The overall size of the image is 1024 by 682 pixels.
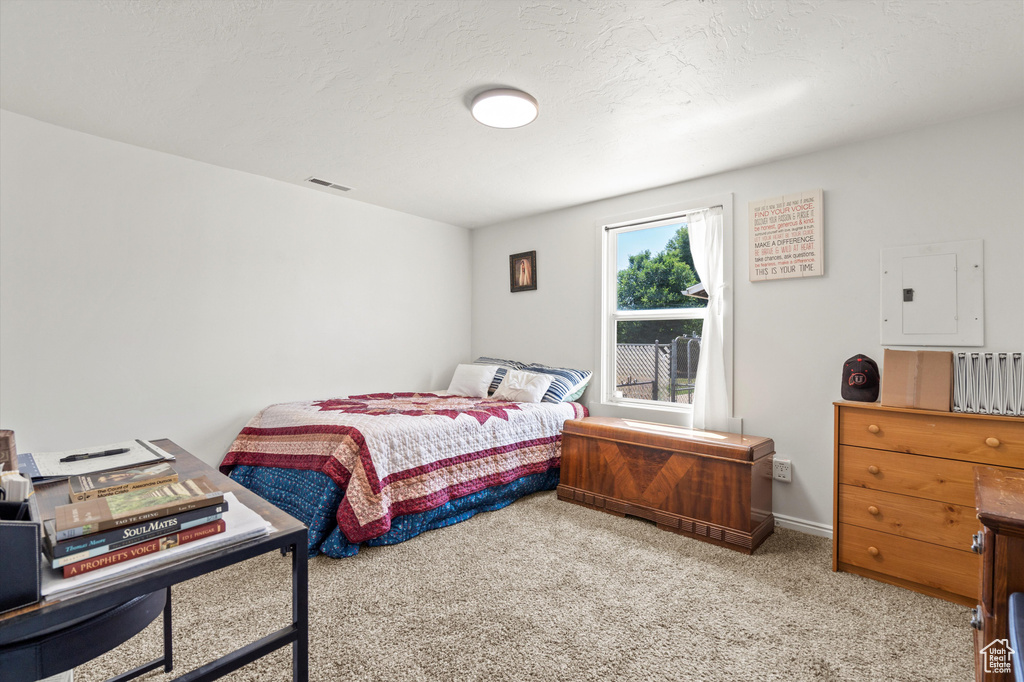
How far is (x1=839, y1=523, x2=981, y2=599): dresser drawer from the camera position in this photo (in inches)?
78.7

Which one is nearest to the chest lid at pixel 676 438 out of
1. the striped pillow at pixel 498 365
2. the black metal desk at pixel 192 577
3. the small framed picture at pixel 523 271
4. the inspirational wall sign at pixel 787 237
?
the striped pillow at pixel 498 365

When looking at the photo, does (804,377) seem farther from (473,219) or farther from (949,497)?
(473,219)

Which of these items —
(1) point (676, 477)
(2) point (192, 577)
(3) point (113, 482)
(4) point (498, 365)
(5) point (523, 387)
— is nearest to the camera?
(2) point (192, 577)

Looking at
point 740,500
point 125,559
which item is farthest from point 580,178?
point 125,559

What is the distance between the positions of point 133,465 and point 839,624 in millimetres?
2518

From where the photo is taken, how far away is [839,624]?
188cm

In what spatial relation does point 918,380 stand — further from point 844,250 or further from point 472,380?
point 472,380

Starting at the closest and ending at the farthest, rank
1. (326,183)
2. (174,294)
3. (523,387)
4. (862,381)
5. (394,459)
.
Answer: (862,381), (394,459), (174,294), (326,183), (523,387)

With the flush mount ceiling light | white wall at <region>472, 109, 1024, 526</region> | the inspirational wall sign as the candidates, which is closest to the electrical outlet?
white wall at <region>472, 109, 1024, 526</region>

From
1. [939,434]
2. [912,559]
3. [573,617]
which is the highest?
[939,434]

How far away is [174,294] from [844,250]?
4.01 meters

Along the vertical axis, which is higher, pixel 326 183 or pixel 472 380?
pixel 326 183

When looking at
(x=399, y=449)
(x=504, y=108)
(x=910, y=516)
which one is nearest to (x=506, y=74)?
(x=504, y=108)

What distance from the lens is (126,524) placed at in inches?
31.2
